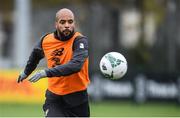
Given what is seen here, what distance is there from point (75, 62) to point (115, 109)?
454 inches

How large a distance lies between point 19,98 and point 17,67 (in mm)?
1546

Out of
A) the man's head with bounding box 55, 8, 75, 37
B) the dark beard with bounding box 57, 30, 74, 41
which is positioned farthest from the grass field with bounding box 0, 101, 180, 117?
the man's head with bounding box 55, 8, 75, 37

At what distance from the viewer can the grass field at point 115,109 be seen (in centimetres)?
1964

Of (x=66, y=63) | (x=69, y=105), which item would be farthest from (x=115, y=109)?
(x=66, y=63)

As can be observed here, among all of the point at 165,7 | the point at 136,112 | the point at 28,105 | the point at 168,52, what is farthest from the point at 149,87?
the point at 165,7

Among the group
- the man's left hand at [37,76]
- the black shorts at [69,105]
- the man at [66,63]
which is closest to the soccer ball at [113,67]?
the man at [66,63]

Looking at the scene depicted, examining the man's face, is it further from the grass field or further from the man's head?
the grass field

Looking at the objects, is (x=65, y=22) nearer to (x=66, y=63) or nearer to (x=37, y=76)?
(x=66, y=63)

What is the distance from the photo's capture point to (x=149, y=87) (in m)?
22.5

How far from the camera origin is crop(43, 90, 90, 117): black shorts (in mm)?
10180

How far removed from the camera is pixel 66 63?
9.81m

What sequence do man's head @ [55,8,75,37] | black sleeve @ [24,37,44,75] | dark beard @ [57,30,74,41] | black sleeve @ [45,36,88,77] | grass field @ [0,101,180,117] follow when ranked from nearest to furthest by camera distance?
black sleeve @ [45,36,88,77] < man's head @ [55,8,75,37] < dark beard @ [57,30,74,41] < black sleeve @ [24,37,44,75] < grass field @ [0,101,180,117]

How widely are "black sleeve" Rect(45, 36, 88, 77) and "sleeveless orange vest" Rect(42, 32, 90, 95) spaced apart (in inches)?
4.2

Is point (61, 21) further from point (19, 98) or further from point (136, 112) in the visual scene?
point (19, 98)
